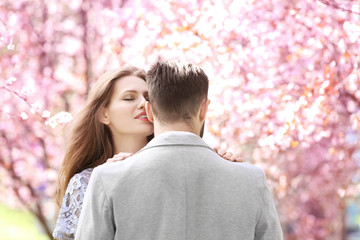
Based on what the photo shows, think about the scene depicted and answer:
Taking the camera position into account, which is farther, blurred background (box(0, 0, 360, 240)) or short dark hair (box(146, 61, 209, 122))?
blurred background (box(0, 0, 360, 240))

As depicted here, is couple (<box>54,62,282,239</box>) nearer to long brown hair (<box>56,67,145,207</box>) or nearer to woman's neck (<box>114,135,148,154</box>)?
woman's neck (<box>114,135,148,154</box>)

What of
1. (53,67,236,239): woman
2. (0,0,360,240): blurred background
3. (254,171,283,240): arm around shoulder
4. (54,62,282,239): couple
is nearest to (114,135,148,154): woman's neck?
(53,67,236,239): woman

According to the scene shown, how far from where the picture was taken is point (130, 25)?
6531mm

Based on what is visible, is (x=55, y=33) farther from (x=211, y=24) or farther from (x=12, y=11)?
(x=211, y=24)

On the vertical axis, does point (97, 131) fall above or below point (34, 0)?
below

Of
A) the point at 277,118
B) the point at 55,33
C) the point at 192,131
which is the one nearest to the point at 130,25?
the point at 55,33

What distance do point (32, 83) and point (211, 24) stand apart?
2.35 meters

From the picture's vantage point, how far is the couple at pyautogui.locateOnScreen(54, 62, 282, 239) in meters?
1.99

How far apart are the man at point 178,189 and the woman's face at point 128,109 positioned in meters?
0.90

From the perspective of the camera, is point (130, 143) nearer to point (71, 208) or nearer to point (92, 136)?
point (92, 136)

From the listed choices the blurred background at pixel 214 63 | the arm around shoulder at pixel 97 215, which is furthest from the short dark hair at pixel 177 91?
the blurred background at pixel 214 63

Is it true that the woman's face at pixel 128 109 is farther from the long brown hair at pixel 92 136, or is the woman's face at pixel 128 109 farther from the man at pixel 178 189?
the man at pixel 178 189

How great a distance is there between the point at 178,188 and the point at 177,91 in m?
0.35

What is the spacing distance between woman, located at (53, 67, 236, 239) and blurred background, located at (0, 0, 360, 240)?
1053 mm
